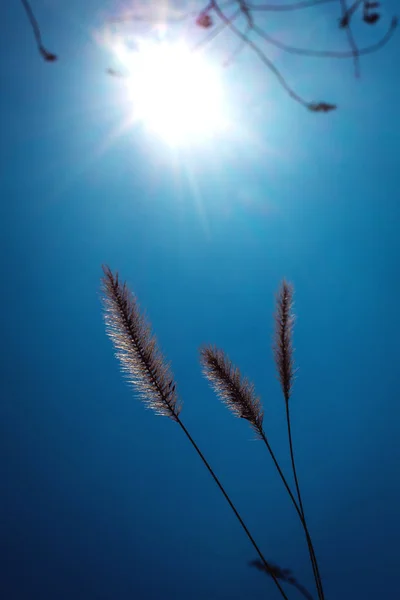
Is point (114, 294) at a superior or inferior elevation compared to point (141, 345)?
superior

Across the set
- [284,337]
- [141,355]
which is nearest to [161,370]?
[141,355]

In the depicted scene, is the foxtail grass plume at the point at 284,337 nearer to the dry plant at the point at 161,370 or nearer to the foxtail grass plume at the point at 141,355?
the dry plant at the point at 161,370

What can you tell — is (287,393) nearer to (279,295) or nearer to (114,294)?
(279,295)

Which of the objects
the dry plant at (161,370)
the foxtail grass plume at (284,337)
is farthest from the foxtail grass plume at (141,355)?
the foxtail grass plume at (284,337)

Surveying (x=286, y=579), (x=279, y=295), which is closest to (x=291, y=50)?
(x=279, y=295)

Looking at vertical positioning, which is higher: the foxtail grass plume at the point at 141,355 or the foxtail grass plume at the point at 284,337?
the foxtail grass plume at the point at 284,337

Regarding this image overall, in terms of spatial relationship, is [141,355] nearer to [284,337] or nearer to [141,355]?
[141,355]
